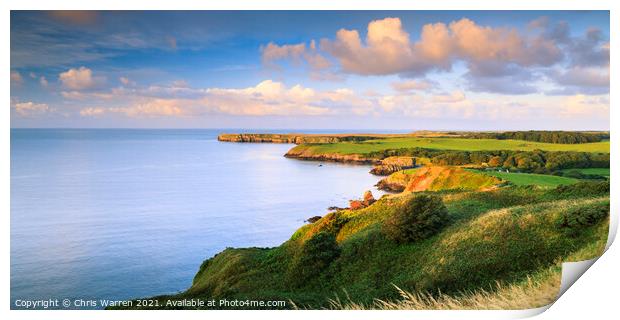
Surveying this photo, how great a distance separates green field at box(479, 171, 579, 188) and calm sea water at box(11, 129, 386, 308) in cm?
467

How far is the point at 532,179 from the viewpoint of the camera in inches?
612

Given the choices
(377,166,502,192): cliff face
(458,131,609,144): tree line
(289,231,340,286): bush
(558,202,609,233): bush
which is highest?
(458,131,609,144): tree line

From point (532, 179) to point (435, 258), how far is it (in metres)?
5.72

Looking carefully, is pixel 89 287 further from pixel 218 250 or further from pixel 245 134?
pixel 245 134

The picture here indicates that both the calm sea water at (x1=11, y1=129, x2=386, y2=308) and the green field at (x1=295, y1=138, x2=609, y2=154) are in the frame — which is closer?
the calm sea water at (x1=11, y1=129, x2=386, y2=308)

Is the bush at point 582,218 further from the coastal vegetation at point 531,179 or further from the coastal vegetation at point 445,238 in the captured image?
the coastal vegetation at point 531,179

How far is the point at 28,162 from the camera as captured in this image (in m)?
13.2

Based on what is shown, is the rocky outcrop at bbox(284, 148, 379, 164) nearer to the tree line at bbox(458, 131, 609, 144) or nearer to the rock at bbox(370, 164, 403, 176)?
the rock at bbox(370, 164, 403, 176)

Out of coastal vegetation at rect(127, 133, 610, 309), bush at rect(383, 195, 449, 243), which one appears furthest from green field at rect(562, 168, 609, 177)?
bush at rect(383, 195, 449, 243)

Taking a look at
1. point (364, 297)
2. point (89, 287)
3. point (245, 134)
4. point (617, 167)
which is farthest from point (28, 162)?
point (617, 167)

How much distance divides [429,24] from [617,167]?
20.0ft

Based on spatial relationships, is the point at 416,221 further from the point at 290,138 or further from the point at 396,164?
the point at 290,138

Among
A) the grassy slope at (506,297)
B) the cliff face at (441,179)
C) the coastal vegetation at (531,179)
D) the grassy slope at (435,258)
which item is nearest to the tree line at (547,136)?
the coastal vegetation at (531,179)

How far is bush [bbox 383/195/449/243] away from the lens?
512 inches
